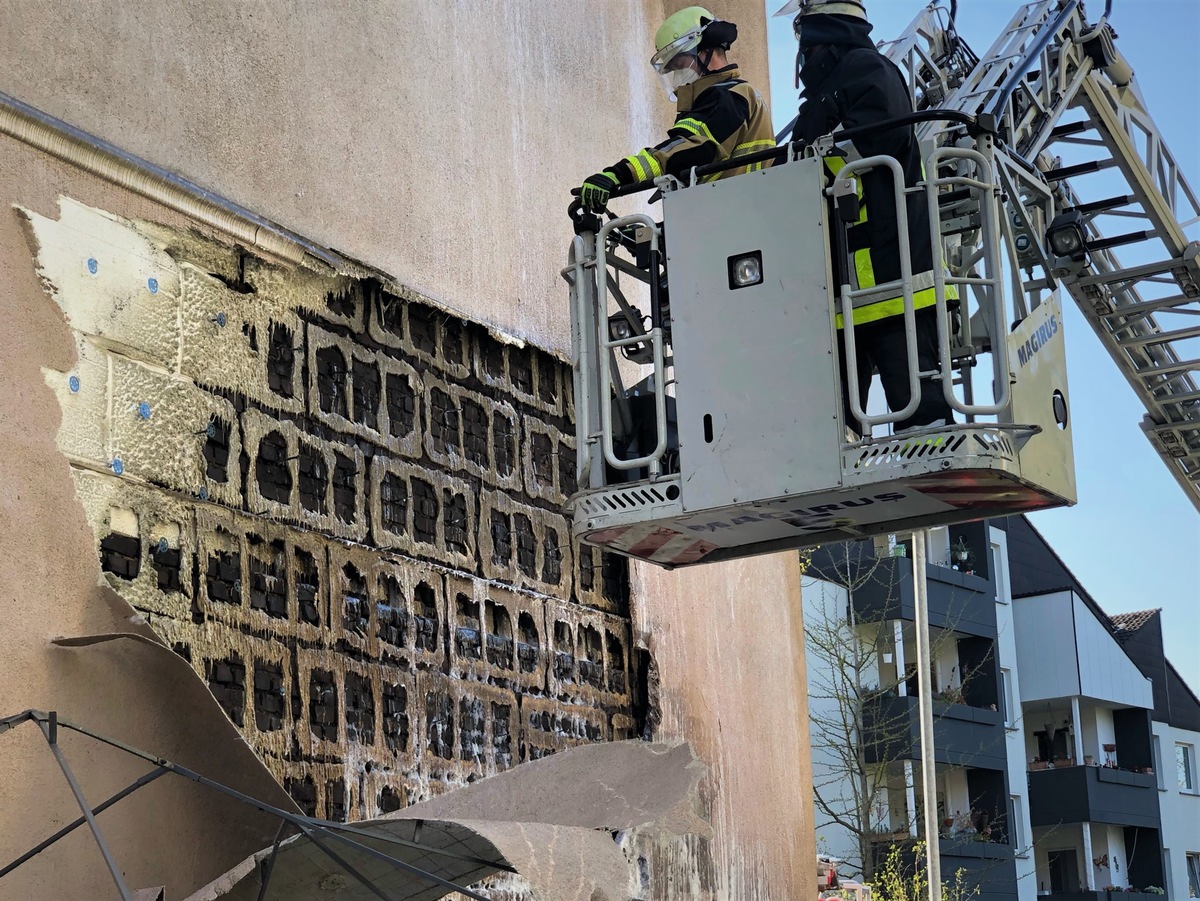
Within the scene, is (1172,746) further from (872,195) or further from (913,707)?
(872,195)

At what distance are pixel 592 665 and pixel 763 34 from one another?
17.0 ft

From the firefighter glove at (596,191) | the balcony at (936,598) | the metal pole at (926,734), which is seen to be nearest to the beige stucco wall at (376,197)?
the firefighter glove at (596,191)

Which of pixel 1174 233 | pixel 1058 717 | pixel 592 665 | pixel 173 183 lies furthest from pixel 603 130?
pixel 1058 717

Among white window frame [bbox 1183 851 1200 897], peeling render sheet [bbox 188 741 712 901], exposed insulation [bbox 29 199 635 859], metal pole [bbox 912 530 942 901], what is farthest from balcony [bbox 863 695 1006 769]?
peeling render sheet [bbox 188 741 712 901]

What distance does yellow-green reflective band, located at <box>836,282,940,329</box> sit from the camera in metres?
6.41

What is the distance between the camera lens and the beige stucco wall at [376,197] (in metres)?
5.77

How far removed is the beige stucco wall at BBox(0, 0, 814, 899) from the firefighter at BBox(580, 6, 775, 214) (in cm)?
134

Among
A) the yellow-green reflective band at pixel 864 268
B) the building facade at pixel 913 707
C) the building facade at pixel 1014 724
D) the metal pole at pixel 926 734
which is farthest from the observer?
the building facade at pixel 1014 724

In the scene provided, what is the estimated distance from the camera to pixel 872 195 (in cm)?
668

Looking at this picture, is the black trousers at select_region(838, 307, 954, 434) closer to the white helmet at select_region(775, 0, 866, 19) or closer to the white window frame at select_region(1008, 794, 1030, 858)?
the white helmet at select_region(775, 0, 866, 19)

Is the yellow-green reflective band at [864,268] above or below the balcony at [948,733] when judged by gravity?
above

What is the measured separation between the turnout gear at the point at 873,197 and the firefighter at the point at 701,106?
0.99 ft

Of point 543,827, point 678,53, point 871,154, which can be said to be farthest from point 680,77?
point 543,827

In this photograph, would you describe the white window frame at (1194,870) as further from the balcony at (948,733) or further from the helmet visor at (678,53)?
the helmet visor at (678,53)
